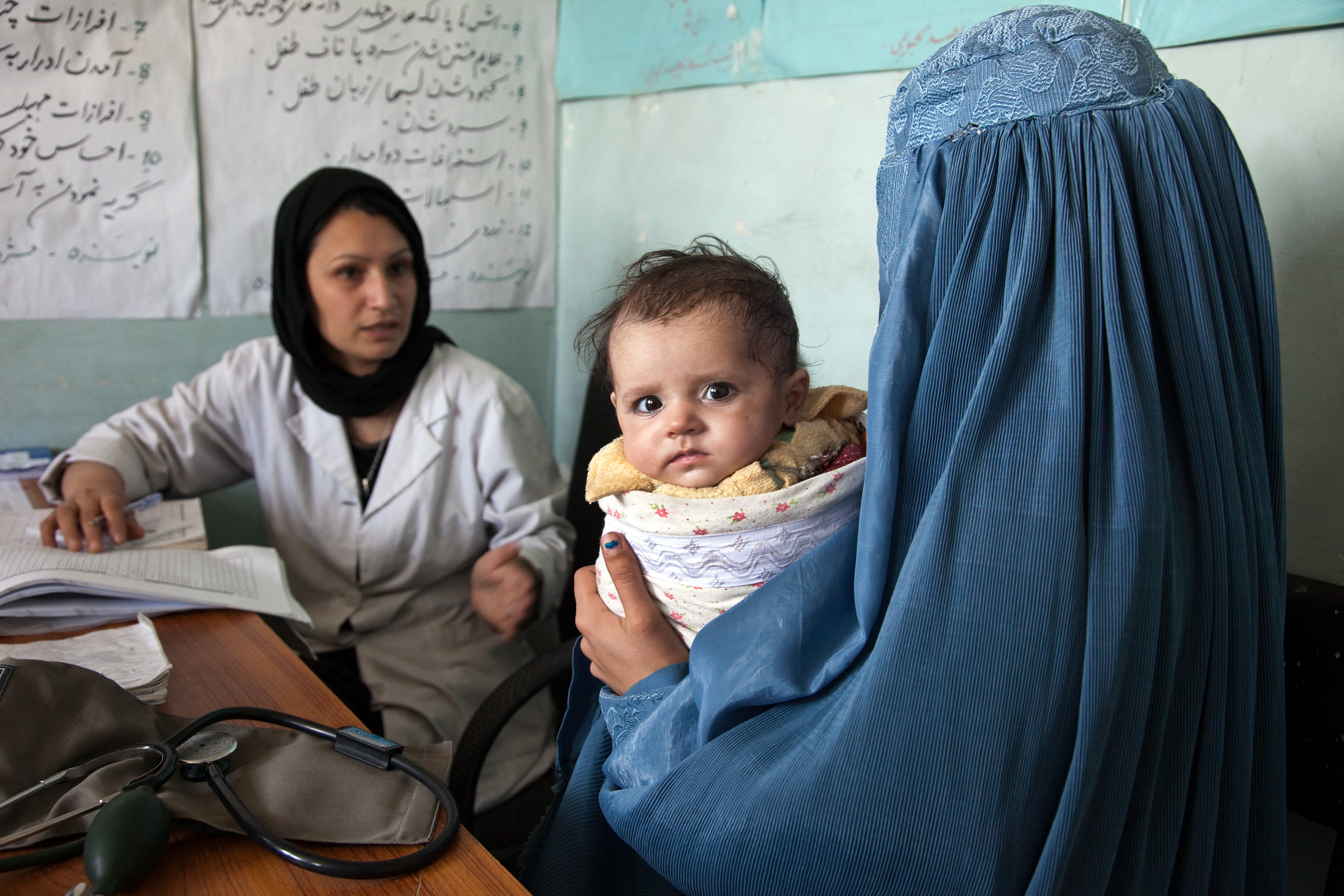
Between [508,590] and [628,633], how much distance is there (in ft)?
2.45

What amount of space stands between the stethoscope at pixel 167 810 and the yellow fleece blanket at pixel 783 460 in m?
0.40

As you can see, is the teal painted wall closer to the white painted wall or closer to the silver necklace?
the silver necklace

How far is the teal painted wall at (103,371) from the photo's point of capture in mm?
1971

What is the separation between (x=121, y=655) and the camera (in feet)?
3.60

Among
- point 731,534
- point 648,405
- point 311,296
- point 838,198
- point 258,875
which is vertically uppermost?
point 838,198

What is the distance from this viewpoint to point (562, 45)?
254 cm

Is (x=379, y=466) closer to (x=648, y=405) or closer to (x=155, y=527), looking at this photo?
(x=155, y=527)

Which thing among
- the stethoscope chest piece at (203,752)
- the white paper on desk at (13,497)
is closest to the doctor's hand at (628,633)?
the stethoscope chest piece at (203,752)

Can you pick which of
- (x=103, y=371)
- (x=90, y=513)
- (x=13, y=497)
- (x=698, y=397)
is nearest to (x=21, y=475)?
(x=13, y=497)

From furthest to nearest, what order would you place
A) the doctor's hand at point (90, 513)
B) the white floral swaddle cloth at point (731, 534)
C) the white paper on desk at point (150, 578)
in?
the doctor's hand at point (90, 513), the white paper on desk at point (150, 578), the white floral swaddle cloth at point (731, 534)

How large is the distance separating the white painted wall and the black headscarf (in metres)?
0.66

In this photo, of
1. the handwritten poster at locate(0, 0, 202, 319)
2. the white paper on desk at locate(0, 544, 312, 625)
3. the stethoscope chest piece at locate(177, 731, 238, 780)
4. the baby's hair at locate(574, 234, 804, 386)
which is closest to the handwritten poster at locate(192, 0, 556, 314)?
the handwritten poster at locate(0, 0, 202, 319)

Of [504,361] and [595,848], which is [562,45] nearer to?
[504,361]

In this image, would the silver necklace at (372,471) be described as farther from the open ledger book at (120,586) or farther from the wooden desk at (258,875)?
the wooden desk at (258,875)
